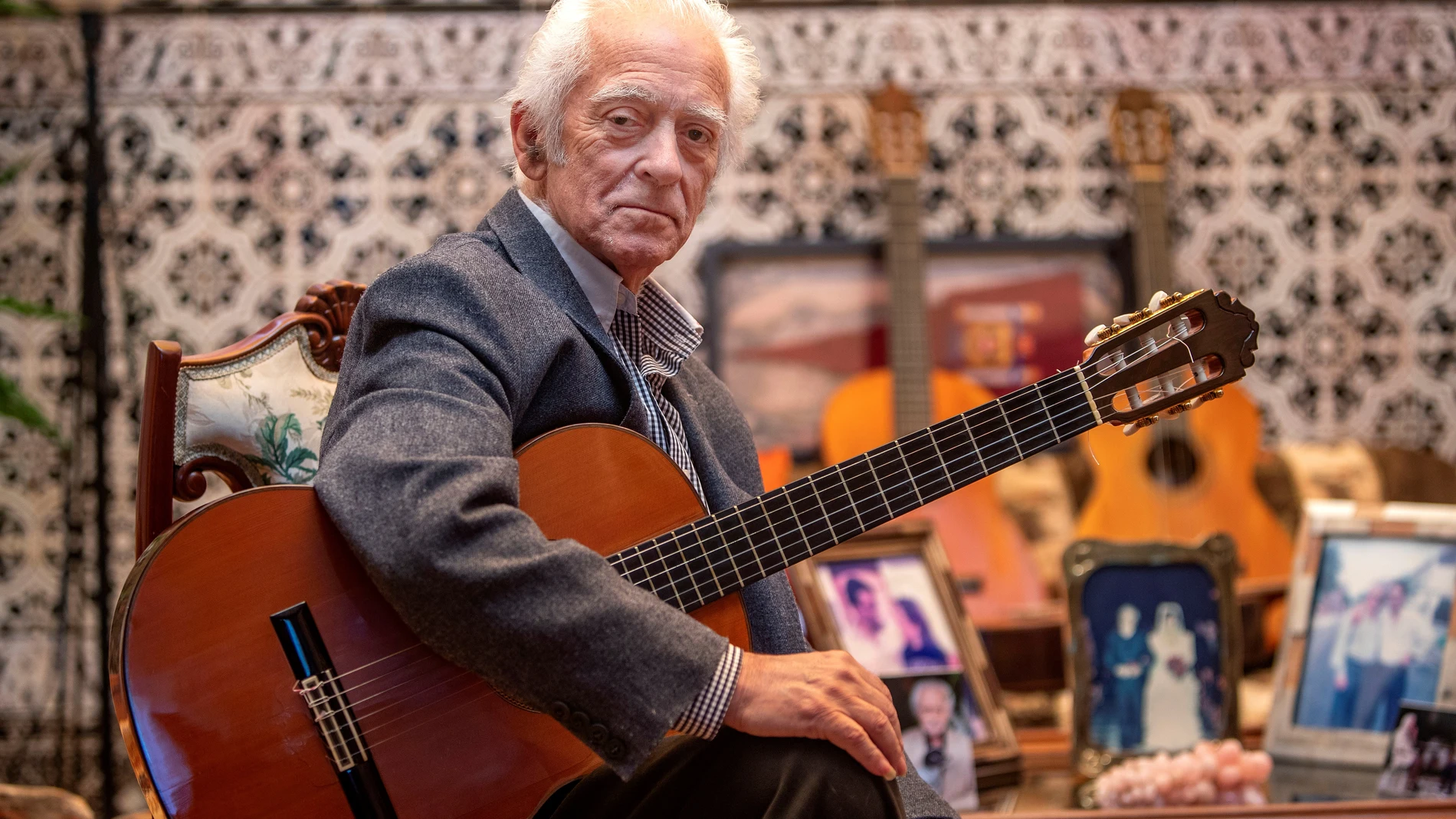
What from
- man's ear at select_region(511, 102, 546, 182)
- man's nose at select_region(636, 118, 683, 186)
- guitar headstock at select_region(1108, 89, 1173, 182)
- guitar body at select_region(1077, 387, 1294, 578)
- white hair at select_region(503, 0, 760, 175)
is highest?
guitar headstock at select_region(1108, 89, 1173, 182)

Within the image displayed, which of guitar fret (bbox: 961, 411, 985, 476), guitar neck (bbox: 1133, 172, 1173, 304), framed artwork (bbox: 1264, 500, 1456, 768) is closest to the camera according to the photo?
guitar fret (bbox: 961, 411, 985, 476)

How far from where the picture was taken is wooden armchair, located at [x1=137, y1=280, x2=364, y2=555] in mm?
1436

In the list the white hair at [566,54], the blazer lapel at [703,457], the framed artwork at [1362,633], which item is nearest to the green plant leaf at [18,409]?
the white hair at [566,54]

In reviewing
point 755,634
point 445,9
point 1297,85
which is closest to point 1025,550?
point 1297,85

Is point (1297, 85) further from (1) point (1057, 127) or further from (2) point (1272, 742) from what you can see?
(2) point (1272, 742)

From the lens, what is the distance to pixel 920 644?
1.97m

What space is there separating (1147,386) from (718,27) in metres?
0.67

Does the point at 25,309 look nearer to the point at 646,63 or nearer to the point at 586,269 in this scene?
the point at 586,269

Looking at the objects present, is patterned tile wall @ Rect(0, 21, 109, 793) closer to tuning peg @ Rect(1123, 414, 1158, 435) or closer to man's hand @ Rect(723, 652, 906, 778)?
man's hand @ Rect(723, 652, 906, 778)

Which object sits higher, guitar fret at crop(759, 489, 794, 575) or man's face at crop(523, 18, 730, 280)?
man's face at crop(523, 18, 730, 280)

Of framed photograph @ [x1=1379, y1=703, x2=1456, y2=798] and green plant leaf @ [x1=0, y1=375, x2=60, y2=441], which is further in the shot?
green plant leaf @ [x1=0, y1=375, x2=60, y2=441]

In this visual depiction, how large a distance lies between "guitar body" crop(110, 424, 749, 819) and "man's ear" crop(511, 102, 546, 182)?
44 cm

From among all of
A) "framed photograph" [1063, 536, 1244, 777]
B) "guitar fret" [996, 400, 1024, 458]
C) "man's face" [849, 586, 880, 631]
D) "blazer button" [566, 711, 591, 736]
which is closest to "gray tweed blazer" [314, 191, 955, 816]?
"blazer button" [566, 711, 591, 736]

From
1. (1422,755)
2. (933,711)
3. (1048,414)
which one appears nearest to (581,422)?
(1048,414)
